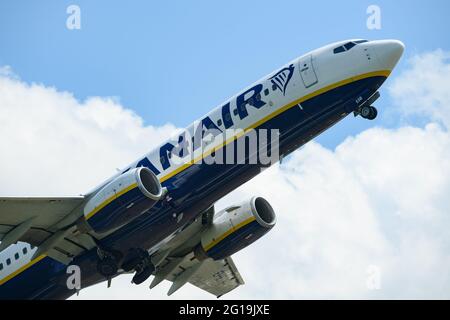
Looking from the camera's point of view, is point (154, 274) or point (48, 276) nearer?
point (48, 276)

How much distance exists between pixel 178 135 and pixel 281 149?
15.5 ft

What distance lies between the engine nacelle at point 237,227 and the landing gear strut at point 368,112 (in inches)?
291

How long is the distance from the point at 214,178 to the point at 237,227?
5408mm

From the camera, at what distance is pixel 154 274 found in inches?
1571

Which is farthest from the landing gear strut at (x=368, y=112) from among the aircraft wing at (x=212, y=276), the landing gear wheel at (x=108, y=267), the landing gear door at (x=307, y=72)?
the aircraft wing at (x=212, y=276)

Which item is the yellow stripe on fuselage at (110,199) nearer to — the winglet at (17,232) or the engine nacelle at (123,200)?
the engine nacelle at (123,200)

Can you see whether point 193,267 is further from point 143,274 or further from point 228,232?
point 143,274

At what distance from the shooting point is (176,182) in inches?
1282

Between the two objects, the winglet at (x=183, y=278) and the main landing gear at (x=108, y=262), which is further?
the winglet at (x=183, y=278)

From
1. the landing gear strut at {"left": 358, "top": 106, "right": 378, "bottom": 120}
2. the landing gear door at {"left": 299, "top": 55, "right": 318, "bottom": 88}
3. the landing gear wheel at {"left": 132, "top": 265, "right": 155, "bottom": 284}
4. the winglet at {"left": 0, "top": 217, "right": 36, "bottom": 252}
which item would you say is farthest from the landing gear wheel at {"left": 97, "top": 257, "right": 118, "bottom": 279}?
the landing gear strut at {"left": 358, "top": 106, "right": 378, "bottom": 120}

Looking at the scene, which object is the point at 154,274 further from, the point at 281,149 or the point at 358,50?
the point at 358,50

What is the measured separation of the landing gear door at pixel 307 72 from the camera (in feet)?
104

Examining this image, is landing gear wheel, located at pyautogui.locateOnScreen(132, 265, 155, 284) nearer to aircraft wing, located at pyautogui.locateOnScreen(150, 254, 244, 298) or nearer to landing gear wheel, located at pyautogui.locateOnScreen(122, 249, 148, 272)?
landing gear wheel, located at pyautogui.locateOnScreen(122, 249, 148, 272)
